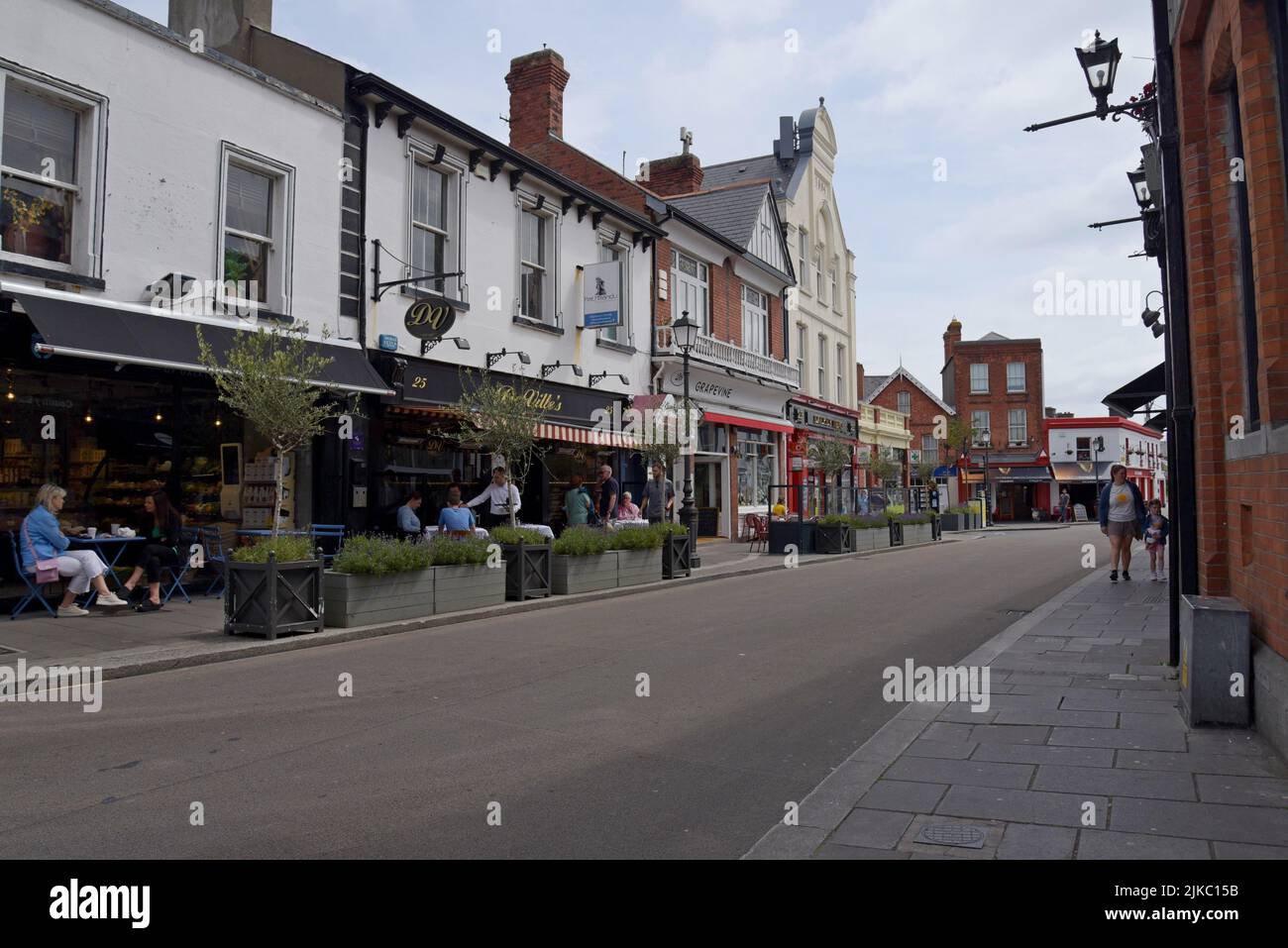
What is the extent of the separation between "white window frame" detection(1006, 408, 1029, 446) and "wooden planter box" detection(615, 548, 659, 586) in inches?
1922

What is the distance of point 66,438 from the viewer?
11180 mm

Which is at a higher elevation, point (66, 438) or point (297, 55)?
point (297, 55)

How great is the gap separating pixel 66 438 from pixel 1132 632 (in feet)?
40.5

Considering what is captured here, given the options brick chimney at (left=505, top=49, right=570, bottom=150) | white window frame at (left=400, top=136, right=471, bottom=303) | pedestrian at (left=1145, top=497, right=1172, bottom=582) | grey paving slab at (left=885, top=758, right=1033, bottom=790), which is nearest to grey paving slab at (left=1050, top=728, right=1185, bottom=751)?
grey paving slab at (left=885, top=758, right=1033, bottom=790)

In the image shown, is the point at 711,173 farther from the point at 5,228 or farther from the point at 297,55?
the point at 5,228

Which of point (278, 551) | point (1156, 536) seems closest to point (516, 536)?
point (278, 551)

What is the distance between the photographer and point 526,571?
1255cm

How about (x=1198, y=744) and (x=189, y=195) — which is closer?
(x=1198, y=744)

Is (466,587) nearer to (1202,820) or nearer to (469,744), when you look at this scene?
(469,744)

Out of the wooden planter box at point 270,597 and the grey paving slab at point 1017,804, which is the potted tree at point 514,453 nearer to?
the wooden planter box at point 270,597

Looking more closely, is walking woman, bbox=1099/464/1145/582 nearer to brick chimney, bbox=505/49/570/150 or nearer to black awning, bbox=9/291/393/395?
black awning, bbox=9/291/393/395

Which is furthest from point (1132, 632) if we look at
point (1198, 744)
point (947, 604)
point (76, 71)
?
point (76, 71)

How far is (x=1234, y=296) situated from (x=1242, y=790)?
3.56 m

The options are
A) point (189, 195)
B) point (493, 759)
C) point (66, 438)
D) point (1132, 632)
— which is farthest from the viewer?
point (189, 195)
